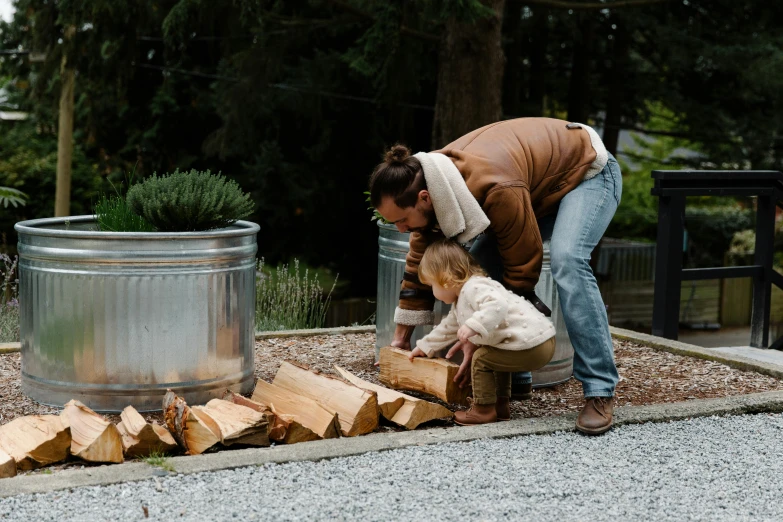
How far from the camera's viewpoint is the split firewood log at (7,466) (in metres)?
3.17

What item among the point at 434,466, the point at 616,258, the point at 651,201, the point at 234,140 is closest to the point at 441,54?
the point at 234,140

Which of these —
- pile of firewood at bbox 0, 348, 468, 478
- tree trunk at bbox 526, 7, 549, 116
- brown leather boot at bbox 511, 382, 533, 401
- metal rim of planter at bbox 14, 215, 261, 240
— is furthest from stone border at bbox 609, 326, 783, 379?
tree trunk at bbox 526, 7, 549, 116

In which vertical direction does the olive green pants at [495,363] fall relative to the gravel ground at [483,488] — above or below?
above

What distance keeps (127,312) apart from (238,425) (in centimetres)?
81

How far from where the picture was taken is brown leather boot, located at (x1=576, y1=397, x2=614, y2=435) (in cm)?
377

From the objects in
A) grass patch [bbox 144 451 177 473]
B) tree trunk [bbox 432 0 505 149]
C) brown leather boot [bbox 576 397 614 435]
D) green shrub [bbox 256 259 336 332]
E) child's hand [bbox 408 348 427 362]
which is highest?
tree trunk [bbox 432 0 505 149]

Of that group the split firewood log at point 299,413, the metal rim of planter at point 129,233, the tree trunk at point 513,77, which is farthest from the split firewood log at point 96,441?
the tree trunk at point 513,77

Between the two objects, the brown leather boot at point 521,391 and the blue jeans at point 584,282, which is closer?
the blue jeans at point 584,282

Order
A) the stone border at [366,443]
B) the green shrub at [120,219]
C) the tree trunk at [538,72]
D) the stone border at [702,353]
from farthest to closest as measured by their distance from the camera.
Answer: the tree trunk at [538,72] < the stone border at [702,353] < the green shrub at [120,219] < the stone border at [366,443]

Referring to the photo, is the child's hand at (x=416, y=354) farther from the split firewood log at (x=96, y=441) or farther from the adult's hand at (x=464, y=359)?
the split firewood log at (x=96, y=441)

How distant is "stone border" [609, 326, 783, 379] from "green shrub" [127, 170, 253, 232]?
9.64 feet

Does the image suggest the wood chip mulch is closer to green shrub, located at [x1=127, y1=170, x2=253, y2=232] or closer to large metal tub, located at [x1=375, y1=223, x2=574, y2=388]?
large metal tub, located at [x1=375, y1=223, x2=574, y2=388]

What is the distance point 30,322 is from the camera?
4.20m

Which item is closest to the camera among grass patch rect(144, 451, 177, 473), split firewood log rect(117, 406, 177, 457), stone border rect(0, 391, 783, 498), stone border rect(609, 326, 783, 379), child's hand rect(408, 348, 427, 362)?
stone border rect(0, 391, 783, 498)
